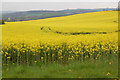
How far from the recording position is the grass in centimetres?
1012

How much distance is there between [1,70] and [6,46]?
7.71ft

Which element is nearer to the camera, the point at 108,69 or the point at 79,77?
the point at 79,77

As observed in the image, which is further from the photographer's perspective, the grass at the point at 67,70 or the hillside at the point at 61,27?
the hillside at the point at 61,27

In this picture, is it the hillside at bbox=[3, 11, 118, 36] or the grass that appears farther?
the hillside at bbox=[3, 11, 118, 36]

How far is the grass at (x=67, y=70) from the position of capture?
10.1 meters

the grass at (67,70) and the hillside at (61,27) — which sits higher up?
the hillside at (61,27)

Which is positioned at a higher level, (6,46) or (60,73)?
(6,46)

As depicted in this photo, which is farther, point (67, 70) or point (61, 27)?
point (61, 27)

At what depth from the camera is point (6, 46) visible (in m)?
13.0

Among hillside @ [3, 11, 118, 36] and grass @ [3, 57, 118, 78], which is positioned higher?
hillside @ [3, 11, 118, 36]

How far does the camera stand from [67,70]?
10.8m

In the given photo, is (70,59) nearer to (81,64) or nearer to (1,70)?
(81,64)

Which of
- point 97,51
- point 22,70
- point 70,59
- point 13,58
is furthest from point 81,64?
point 13,58

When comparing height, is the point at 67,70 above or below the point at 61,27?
below
